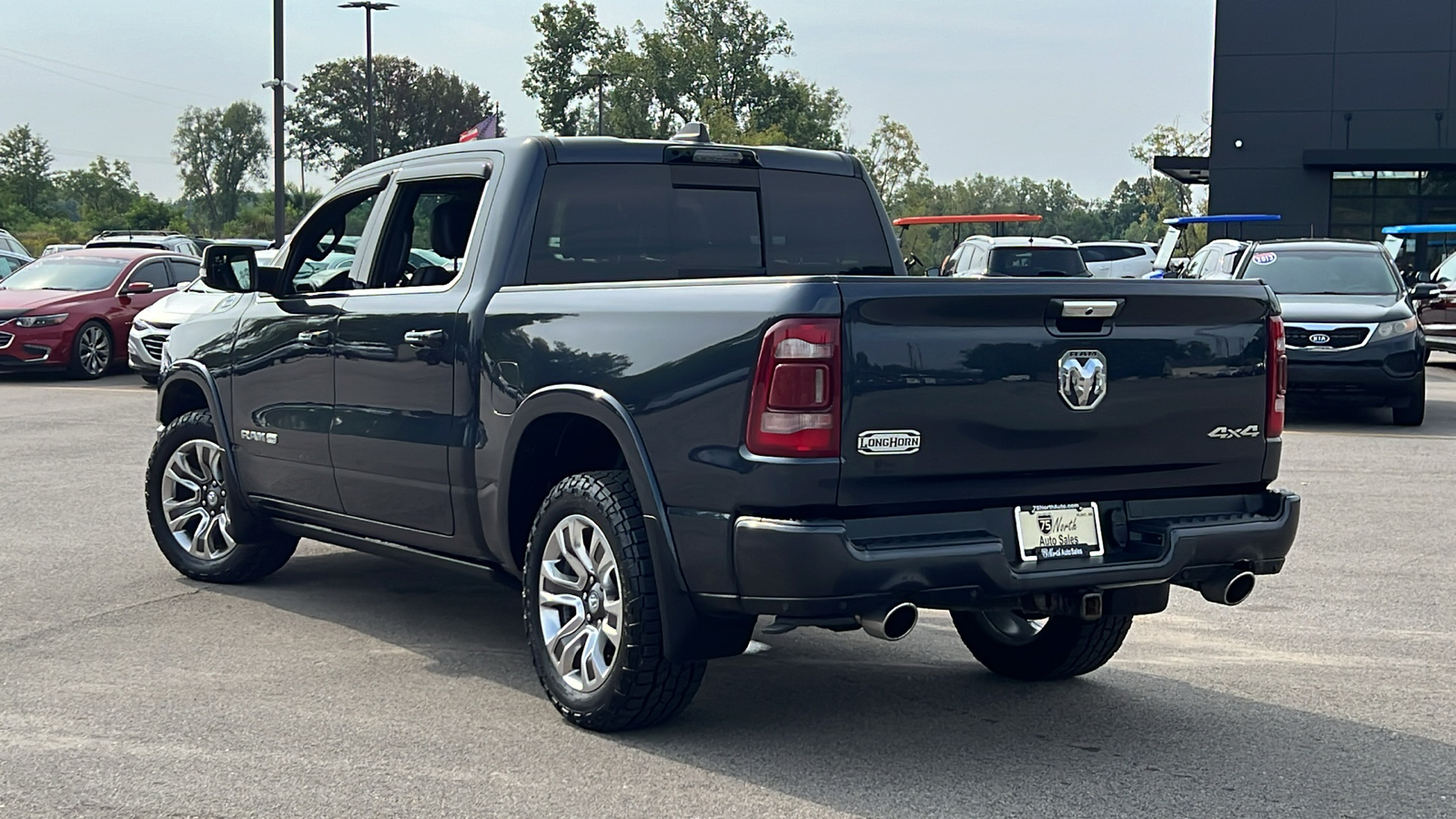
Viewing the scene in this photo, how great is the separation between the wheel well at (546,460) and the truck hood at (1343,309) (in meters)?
10.9

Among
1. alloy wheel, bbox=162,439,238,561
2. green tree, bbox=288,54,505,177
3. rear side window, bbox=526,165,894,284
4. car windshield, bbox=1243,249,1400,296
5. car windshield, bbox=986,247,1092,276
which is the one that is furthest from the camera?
green tree, bbox=288,54,505,177

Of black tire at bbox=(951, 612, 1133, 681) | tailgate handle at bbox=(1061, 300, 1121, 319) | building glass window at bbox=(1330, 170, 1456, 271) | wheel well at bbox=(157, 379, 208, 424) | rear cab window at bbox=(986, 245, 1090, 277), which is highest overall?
building glass window at bbox=(1330, 170, 1456, 271)

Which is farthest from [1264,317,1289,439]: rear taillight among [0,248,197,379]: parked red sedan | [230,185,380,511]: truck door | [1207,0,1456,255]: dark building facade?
[1207,0,1456,255]: dark building facade

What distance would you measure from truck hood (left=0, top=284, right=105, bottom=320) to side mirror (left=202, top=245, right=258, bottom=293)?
14.0 metres

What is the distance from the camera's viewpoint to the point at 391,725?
5.21 metres

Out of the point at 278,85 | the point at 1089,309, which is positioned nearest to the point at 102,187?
the point at 278,85

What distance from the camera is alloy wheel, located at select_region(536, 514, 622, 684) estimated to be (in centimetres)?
505

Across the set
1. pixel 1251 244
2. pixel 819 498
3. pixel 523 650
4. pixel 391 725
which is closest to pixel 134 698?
pixel 391 725

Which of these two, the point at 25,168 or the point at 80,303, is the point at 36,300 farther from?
the point at 25,168

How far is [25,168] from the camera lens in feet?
328

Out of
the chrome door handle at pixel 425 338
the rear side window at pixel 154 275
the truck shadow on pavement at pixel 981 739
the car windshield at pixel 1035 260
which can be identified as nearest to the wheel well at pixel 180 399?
the truck shadow on pavement at pixel 981 739

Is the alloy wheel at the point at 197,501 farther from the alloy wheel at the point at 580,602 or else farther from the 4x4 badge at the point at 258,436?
the alloy wheel at the point at 580,602

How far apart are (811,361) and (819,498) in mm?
367

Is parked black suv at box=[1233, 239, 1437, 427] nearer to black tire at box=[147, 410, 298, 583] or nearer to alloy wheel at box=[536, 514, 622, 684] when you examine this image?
black tire at box=[147, 410, 298, 583]
